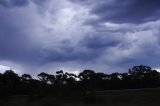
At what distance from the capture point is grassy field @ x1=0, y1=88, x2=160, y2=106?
36750 mm

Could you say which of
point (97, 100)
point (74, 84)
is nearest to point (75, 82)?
point (74, 84)

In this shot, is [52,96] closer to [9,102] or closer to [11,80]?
[9,102]

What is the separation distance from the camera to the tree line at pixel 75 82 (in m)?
45.5

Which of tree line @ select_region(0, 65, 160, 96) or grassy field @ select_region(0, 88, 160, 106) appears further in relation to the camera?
tree line @ select_region(0, 65, 160, 96)

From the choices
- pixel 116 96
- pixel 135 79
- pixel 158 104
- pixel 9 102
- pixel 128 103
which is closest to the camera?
pixel 158 104

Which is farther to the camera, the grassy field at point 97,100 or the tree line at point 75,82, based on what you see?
the tree line at point 75,82

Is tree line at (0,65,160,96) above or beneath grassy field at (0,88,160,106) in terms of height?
above

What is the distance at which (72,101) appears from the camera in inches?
1614

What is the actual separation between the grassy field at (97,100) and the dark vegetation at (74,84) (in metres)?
0.12

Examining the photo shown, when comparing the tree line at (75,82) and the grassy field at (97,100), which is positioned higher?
the tree line at (75,82)

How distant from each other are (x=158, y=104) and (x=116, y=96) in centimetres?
730

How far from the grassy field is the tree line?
1.71 meters

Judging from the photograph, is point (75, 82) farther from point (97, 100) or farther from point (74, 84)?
point (97, 100)

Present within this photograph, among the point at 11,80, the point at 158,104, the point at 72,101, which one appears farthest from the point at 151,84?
the point at 158,104
